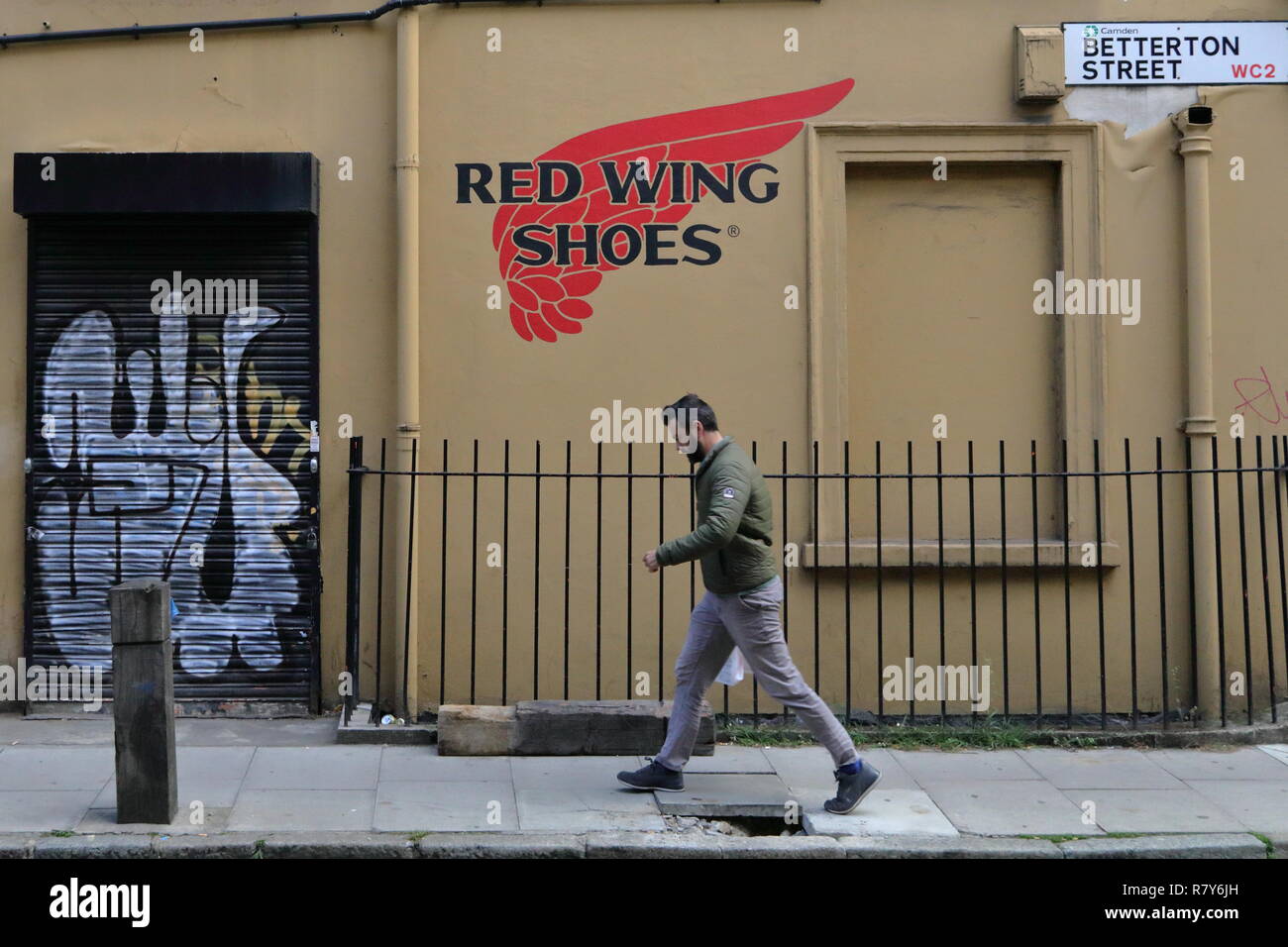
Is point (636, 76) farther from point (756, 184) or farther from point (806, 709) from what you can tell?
point (806, 709)

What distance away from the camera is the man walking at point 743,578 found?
6578 millimetres

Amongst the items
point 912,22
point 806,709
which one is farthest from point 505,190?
point 806,709

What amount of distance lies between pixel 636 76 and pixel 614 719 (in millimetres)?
4084

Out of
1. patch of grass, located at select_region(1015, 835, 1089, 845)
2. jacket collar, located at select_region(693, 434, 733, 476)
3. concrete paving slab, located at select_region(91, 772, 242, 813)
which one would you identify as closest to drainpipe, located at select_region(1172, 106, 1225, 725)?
patch of grass, located at select_region(1015, 835, 1089, 845)

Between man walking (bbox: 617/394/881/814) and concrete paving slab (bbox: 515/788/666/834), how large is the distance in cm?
83

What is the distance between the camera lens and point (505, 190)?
8.83 m

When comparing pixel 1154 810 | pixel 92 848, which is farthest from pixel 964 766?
pixel 92 848

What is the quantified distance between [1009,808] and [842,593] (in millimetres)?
2270

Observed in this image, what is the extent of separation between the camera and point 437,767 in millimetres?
7508

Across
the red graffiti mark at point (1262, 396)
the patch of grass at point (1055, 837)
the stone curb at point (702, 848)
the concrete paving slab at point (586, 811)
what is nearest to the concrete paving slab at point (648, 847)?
the stone curb at point (702, 848)

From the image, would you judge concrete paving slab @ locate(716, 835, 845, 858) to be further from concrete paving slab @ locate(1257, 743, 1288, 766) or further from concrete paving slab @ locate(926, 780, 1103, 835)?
concrete paving slab @ locate(1257, 743, 1288, 766)

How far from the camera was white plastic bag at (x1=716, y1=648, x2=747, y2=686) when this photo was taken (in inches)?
274

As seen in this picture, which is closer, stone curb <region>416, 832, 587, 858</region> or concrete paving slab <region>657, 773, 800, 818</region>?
stone curb <region>416, 832, 587, 858</region>

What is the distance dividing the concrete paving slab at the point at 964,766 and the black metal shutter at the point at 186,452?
3826 mm
